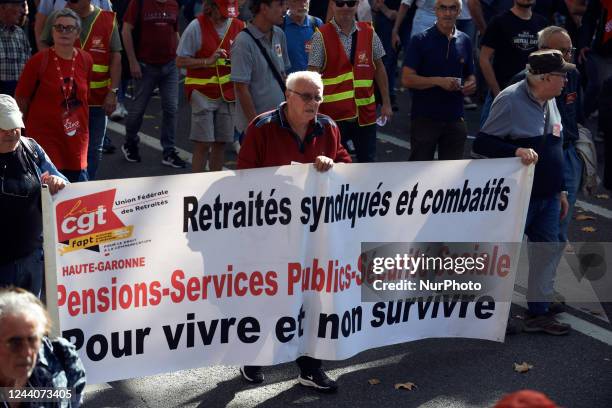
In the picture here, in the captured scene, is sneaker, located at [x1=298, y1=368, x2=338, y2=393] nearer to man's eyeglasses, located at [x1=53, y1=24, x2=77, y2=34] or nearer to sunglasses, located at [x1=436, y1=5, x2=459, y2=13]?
man's eyeglasses, located at [x1=53, y1=24, x2=77, y2=34]

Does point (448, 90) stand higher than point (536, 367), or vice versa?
point (448, 90)

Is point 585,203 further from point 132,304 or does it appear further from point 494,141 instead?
point 132,304

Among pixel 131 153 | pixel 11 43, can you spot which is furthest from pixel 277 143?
pixel 131 153

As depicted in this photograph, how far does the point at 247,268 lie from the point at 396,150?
5907 mm

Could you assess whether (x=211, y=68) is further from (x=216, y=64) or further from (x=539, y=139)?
(x=539, y=139)

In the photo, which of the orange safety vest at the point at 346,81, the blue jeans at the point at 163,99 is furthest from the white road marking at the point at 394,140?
the orange safety vest at the point at 346,81

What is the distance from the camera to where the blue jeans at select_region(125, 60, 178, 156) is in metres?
11.1

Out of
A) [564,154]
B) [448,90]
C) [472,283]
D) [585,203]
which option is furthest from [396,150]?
[472,283]

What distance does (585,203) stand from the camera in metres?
10.3

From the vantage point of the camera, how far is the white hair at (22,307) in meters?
4.15

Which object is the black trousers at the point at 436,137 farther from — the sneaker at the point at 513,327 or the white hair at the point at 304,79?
the white hair at the point at 304,79

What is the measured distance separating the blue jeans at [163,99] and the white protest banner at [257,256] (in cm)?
486

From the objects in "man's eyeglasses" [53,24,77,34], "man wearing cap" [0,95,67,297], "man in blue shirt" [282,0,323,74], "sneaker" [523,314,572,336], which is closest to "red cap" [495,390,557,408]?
"man wearing cap" [0,95,67,297]

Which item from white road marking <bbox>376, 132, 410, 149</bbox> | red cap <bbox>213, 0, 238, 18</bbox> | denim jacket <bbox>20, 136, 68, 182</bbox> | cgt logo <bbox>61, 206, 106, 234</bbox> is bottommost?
white road marking <bbox>376, 132, 410, 149</bbox>
